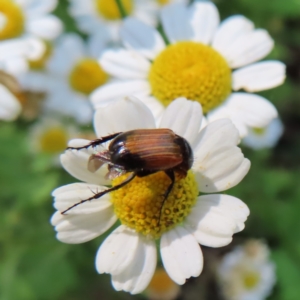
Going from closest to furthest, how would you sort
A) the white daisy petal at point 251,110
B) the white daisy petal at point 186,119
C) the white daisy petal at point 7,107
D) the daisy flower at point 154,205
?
the daisy flower at point 154,205, the white daisy petal at point 186,119, the white daisy petal at point 251,110, the white daisy petal at point 7,107

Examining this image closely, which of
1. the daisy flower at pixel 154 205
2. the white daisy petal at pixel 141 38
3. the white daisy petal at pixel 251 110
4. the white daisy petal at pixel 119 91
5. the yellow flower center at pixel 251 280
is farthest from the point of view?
the yellow flower center at pixel 251 280

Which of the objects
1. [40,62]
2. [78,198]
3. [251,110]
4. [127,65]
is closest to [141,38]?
[127,65]

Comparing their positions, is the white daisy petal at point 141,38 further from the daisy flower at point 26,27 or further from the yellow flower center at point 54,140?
the yellow flower center at point 54,140

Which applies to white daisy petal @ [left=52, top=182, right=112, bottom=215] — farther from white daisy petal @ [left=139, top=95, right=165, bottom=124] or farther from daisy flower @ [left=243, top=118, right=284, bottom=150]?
daisy flower @ [left=243, top=118, right=284, bottom=150]

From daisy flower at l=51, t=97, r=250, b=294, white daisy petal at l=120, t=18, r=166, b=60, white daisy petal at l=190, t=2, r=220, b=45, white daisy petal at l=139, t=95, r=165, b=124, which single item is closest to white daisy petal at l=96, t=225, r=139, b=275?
daisy flower at l=51, t=97, r=250, b=294

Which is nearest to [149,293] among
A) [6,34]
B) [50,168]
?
[50,168]

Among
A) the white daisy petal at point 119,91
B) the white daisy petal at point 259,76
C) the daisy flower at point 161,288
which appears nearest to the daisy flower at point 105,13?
the white daisy petal at point 119,91
